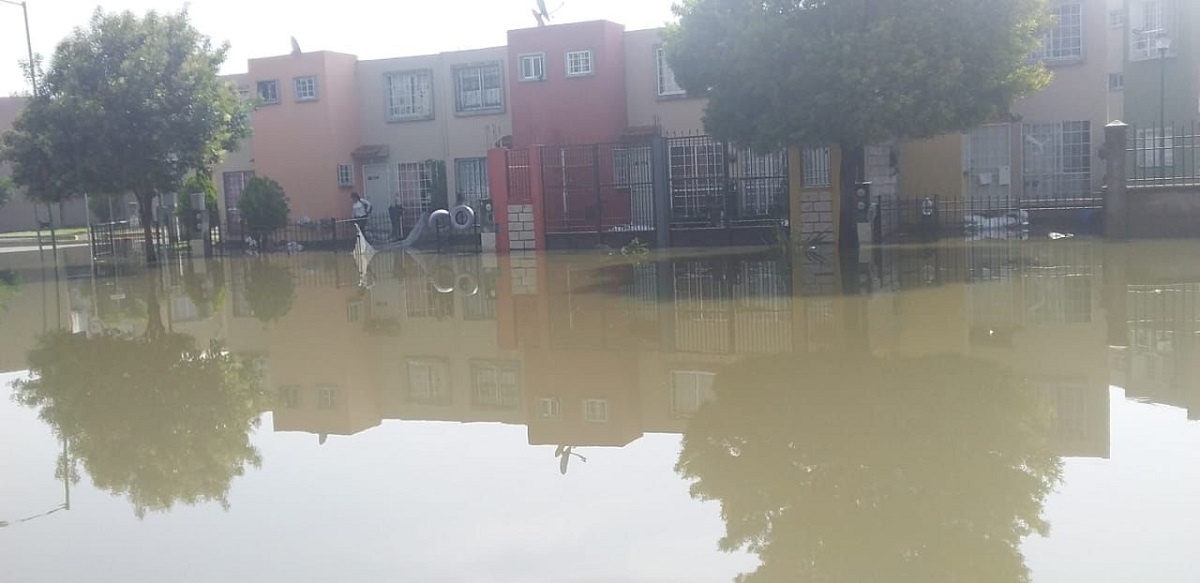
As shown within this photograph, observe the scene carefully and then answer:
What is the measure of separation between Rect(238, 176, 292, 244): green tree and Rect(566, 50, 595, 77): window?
30.5 feet

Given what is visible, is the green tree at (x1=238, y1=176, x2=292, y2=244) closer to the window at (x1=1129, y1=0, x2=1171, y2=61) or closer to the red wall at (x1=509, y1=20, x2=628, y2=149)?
the red wall at (x1=509, y1=20, x2=628, y2=149)

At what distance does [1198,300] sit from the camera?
12250mm

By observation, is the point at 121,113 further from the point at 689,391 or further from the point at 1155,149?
the point at 1155,149

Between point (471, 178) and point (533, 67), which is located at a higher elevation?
point (533, 67)

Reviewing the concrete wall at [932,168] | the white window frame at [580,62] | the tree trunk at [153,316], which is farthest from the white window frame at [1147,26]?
the tree trunk at [153,316]

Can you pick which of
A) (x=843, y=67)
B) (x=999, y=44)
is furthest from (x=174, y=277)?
(x=999, y=44)

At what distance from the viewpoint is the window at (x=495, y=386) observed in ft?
30.3

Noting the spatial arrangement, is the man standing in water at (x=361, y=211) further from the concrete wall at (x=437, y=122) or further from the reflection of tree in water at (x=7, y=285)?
the reflection of tree in water at (x=7, y=285)

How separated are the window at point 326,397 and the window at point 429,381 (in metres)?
0.63

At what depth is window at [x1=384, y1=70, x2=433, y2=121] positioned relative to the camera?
34500 mm

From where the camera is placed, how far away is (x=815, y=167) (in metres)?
23.7

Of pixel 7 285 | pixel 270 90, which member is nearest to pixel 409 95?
pixel 270 90

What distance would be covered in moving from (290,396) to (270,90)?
27.6 m

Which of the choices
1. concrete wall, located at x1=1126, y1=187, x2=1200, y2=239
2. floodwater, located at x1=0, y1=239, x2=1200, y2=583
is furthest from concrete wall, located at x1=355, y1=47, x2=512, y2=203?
floodwater, located at x1=0, y1=239, x2=1200, y2=583
